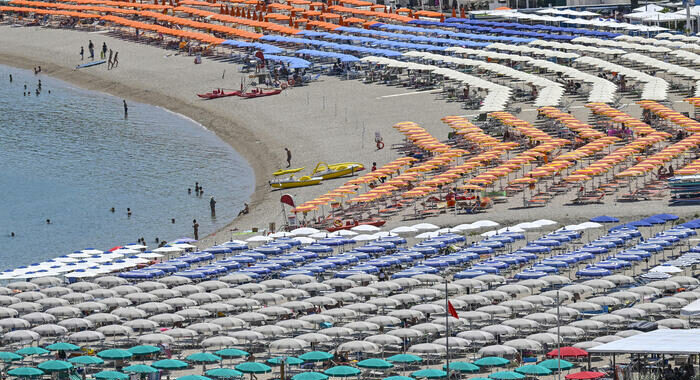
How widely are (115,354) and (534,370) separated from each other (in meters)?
15.9

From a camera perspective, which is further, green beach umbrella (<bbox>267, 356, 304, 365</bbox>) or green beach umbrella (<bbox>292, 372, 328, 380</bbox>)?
green beach umbrella (<bbox>267, 356, 304, 365</bbox>)

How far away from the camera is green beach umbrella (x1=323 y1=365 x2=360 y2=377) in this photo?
51.4 metres

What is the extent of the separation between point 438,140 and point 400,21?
49.9 m

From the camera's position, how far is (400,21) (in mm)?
143500

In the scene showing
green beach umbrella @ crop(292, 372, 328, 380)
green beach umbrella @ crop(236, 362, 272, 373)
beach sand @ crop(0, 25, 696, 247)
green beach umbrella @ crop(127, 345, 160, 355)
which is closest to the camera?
green beach umbrella @ crop(292, 372, 328, 380)

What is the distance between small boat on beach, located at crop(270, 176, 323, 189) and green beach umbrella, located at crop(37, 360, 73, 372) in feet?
125

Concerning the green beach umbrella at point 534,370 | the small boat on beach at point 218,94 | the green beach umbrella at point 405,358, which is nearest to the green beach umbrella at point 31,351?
the green beach umbrella at point 405,358

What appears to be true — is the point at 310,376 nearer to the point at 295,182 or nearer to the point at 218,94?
the point at 295,182

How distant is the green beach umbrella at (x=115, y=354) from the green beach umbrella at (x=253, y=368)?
5.10 m

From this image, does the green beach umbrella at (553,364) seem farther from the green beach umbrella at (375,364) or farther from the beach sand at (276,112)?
the beach sand at (276,112)

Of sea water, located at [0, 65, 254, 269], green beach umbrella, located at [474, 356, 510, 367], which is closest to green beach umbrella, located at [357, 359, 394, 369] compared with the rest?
green beach umbrella, located at [474, 356, 510, 367]

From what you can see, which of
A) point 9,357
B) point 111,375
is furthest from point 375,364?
point 9,357

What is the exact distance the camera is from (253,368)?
52250 millimetres

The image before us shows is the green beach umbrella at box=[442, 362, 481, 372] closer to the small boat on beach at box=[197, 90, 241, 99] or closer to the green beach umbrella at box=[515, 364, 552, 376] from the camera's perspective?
the green beach umbrella at box=[515, 364, 552, 376]
